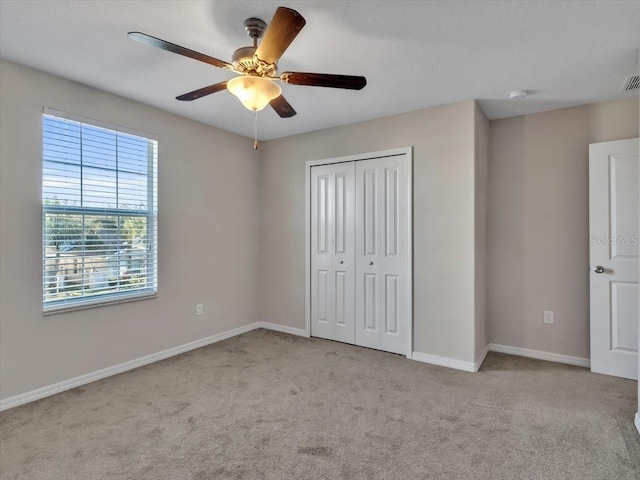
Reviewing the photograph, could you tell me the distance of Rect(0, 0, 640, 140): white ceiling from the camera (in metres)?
1.88

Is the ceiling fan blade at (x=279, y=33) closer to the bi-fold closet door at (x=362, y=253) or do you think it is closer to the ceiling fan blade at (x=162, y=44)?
A: the ceiling fan blade at (x=162, y=44)

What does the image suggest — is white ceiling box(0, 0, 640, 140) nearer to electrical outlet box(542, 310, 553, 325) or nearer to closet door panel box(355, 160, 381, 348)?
closet door panel box(355, 160, 381, 348)

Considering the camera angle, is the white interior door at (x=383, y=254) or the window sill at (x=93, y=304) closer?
the window sill at (x=93, y=304)

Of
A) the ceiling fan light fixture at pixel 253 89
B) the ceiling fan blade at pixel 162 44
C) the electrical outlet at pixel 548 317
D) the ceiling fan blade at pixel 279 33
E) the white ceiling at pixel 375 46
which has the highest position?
the white ceiling at pixel 375 46

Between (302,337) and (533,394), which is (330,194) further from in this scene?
(533,394)

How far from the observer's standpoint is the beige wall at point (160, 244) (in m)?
2.48

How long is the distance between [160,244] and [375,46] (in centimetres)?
262

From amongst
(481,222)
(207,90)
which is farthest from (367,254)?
(207,90)

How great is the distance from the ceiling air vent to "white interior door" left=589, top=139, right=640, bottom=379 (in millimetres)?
420

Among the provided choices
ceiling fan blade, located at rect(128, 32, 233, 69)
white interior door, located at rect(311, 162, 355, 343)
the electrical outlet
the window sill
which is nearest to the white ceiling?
ceiling fan blade, located at rect(128, 32, 233, 69)

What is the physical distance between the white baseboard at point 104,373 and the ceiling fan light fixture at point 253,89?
2578 millimetres

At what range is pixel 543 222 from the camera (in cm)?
342

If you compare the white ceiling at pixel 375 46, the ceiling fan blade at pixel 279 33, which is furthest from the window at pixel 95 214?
the ceiling fan blade at pixel 279 33

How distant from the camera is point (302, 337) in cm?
416
